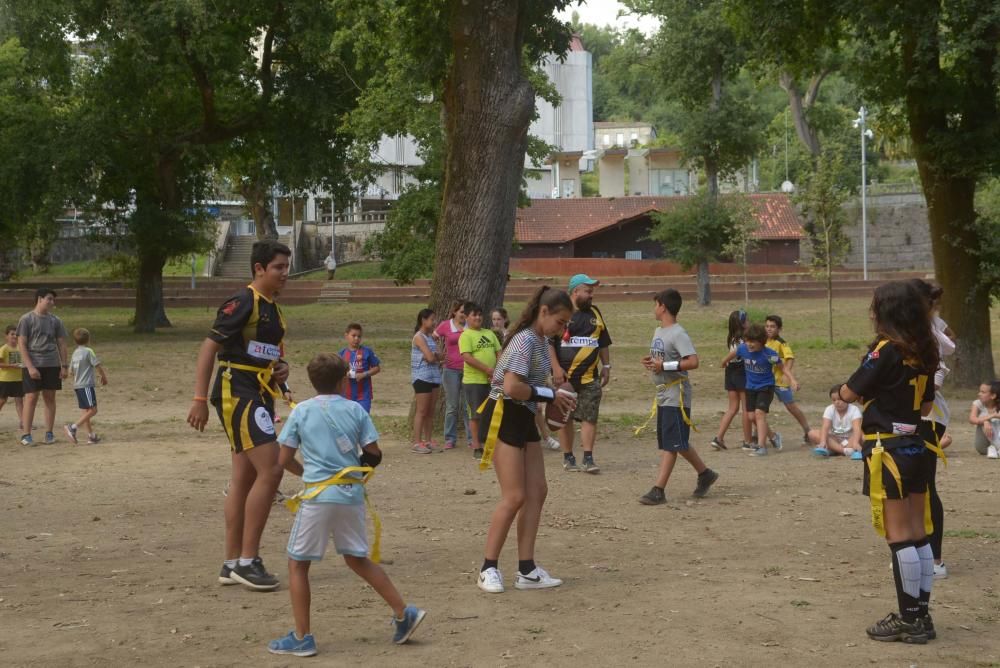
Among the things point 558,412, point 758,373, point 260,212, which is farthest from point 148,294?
point 558,412

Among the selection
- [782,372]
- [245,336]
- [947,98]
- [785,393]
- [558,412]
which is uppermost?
[947,98]

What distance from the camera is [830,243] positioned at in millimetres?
31109

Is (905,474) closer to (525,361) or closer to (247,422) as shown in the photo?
(525,361)

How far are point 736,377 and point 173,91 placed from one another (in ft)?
75.7

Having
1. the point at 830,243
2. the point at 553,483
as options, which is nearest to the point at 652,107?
the point at 830,243

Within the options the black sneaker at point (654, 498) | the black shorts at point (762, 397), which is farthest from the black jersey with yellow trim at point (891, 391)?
the black shorts at point (762, 397)

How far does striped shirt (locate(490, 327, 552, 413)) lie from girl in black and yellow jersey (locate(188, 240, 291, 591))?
128 centimetres

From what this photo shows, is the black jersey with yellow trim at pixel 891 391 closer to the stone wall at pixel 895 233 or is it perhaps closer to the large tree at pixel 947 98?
the large tree at pixel 947 98

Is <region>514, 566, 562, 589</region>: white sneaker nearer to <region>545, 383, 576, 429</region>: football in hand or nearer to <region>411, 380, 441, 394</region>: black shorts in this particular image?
<region>545, 383, 576, 429</region>: football in hand

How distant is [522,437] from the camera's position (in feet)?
23.6

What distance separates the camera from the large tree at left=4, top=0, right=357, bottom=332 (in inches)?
1115

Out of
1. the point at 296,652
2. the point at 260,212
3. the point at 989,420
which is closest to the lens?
the point at 296,652

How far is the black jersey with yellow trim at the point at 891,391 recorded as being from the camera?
621 centimetres

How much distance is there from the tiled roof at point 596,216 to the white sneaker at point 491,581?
5374 centimetres
